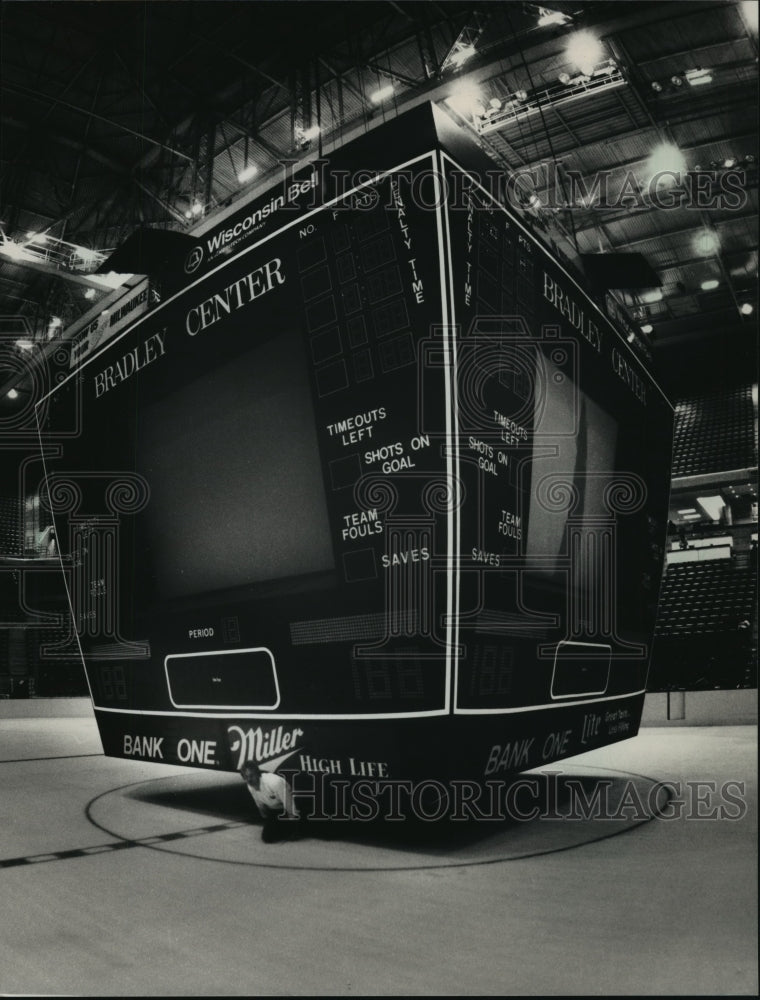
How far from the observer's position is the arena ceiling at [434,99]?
108 centimetres

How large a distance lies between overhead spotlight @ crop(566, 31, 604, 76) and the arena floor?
1.15 m

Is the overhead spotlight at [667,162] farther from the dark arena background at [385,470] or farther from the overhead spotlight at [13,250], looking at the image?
the overhead spotlight at [13,250]

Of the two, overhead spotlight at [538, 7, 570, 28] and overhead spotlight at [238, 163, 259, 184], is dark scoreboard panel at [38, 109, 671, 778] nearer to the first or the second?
overhead spotlight at [238, 163, 259, 184]

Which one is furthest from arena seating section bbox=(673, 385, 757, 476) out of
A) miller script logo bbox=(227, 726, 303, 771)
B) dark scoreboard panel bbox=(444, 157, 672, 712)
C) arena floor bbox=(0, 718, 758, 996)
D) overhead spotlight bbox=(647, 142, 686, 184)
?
miller script logo bbox=(227, 726, 303, 771)

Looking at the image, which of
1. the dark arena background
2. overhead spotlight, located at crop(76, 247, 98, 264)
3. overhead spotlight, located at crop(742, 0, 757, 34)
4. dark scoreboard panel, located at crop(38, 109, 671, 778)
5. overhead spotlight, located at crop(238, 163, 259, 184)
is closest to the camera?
overhead spotlight, located at crop(742, 0, 757, 34)

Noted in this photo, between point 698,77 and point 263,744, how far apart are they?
7.67 ft

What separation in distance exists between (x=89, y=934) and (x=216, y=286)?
2.16 metres

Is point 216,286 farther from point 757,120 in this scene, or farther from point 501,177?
point 757,120

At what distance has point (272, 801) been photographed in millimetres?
2543

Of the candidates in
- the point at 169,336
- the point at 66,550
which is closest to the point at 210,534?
the point at 169,336

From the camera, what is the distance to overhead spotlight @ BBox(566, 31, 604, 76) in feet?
4.28

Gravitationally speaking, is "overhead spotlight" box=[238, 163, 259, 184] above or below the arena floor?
above

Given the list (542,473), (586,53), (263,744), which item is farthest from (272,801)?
(586,53)

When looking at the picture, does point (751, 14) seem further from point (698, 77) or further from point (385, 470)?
point (385, 470)
